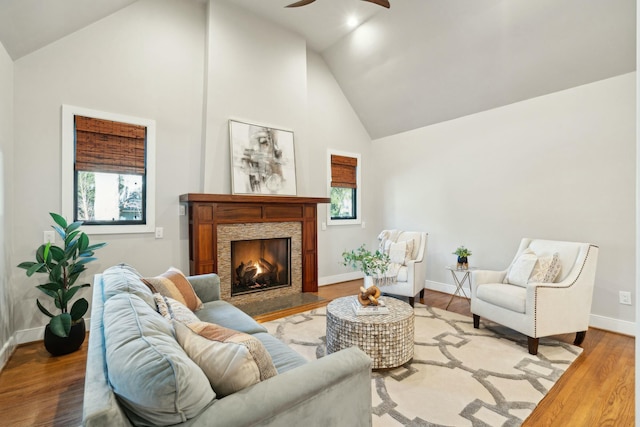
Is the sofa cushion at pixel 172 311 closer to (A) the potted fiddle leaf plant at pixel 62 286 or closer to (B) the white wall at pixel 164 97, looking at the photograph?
(A) the potted fiddle leaf plant at pixel 62 286

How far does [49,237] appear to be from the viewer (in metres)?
3.01

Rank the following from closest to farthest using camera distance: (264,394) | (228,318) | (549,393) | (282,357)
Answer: (264,394)
(282,357)
(549,393)
(228,318)

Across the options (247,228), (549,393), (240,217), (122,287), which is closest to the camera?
(122,287)

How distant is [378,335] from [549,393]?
1196mm

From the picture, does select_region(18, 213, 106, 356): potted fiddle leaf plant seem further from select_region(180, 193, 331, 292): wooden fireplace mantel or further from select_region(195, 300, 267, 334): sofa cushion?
select_region(195, 300, 267, 334): sofa cushion

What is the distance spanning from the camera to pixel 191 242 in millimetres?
3750

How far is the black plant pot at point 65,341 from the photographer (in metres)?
2.67

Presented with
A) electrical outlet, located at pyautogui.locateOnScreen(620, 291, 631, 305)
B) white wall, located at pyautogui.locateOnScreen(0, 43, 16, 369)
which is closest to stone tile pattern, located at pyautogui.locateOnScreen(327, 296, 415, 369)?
electrical outlet, located at pyautogui.locateOnScreen(620, 291, 631, 305)

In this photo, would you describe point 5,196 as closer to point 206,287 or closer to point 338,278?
point 206,287

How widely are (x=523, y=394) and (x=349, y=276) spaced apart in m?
3.51

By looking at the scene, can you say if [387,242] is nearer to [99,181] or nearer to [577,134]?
[577,134]

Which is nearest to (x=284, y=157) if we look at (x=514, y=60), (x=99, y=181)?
(x=99, y=181)

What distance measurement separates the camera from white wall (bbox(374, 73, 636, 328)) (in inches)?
126

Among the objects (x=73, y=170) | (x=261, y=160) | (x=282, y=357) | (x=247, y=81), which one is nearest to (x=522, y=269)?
(x=282, y=357)
